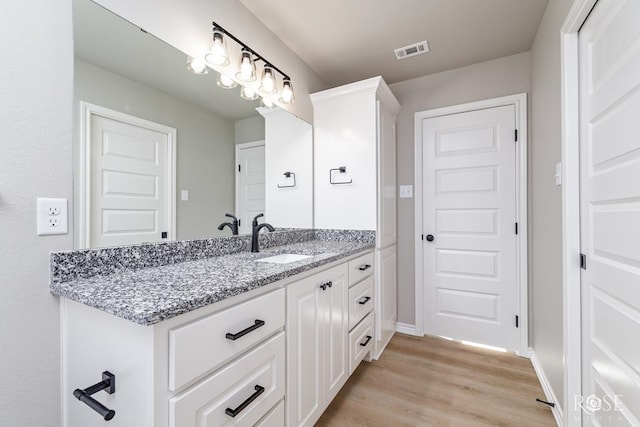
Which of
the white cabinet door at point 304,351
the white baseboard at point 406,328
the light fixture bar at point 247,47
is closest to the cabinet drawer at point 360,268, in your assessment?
the white cabinet door at point 304,351

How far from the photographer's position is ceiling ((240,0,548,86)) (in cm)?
174

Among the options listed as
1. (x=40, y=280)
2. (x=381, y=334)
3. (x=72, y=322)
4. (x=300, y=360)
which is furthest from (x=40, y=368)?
(x=381, y=334)

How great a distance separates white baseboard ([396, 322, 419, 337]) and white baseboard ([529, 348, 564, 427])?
0.86 meters

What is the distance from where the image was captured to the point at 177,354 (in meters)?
0.73

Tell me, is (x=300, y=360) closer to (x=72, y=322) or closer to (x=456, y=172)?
(x=72, y=322)

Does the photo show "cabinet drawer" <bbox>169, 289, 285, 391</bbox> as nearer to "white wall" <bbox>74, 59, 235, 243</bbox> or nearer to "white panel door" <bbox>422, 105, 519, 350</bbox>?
"white wall" <bbox>74, 59, 235, 243</bbox>

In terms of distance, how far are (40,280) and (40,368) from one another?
287mm

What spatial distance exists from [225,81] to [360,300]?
5.26 feet

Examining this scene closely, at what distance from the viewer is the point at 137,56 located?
1.23 m

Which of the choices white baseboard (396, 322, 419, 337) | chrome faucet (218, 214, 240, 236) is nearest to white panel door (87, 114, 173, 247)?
chrome faucet (218, 214, 240, 236)

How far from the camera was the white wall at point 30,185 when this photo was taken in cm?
85

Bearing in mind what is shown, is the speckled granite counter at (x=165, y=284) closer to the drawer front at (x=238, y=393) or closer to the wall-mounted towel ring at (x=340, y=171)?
the drawer front at (x=238, y=393)

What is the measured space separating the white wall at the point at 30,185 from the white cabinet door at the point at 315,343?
2.70ft

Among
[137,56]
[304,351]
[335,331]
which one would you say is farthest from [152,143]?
[335,331]
